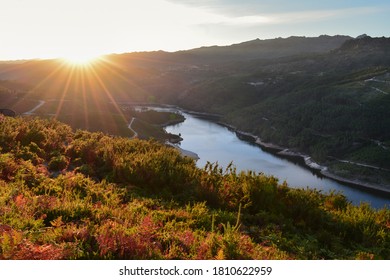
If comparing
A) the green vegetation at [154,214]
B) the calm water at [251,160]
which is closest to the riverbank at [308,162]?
the calm water at [251,160]

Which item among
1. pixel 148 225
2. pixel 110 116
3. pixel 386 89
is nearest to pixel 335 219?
pixel 148 225

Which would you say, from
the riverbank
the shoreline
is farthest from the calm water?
the riverbank

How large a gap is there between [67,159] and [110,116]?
105 meters

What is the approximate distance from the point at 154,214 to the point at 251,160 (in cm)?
12651

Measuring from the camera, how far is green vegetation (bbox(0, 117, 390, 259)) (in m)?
8.41

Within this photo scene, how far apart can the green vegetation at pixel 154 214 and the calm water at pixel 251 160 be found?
90349 mm

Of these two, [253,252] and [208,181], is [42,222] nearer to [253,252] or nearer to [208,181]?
[253,252]

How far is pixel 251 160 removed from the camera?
136000mm

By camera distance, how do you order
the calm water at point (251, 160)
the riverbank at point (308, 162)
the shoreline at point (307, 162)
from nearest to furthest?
the calm water at point (251, 160) → the shoreline at point (307, 162) → the riverbank at point (308, 162)

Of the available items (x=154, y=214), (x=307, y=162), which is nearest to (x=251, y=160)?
(x=307, y=162)

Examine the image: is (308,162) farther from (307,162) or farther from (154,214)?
(154,214)

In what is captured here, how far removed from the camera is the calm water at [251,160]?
111 metres

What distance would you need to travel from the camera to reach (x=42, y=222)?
9461 mm

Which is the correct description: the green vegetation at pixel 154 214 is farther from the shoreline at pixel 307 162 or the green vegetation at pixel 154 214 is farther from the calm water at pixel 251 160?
the shoreline at pixel 307 162
